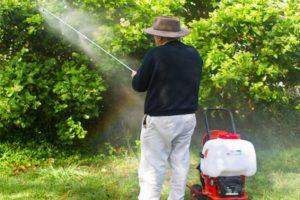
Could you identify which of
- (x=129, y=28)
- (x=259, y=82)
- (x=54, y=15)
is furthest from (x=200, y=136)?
(x=54, y=15)

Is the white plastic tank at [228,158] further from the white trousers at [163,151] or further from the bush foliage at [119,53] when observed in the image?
the bush foliage at [119,53]

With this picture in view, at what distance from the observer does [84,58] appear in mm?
7469

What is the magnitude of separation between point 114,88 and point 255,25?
2.24 m

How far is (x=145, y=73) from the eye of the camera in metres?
5.27

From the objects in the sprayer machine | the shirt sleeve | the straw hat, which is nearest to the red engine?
the sprayer machine

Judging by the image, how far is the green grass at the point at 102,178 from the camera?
20.8 feet

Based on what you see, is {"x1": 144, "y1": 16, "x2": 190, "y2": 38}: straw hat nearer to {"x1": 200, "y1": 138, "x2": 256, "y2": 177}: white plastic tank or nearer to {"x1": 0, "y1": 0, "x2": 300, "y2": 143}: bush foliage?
{"x1": 200, "y1": 138, "x2": 256, "y2": 177}: white plastic tank

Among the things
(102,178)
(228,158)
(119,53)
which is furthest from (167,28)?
(102,178)

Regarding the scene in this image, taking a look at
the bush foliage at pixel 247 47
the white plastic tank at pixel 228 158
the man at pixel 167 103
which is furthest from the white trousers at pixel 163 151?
the bush foliage at pixel 247 47

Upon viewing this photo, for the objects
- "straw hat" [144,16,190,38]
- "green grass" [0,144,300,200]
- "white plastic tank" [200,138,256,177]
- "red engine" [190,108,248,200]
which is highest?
"straw hat" [144,16,190,38]

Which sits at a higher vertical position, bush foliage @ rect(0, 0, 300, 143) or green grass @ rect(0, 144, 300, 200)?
bush foliage @ rect(0, 0, 300, 143)

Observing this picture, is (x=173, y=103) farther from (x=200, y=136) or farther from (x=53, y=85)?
(x=200, y=136)

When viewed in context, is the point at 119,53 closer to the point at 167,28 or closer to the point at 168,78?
the point at 167,28

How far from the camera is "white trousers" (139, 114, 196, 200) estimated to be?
5363mm
